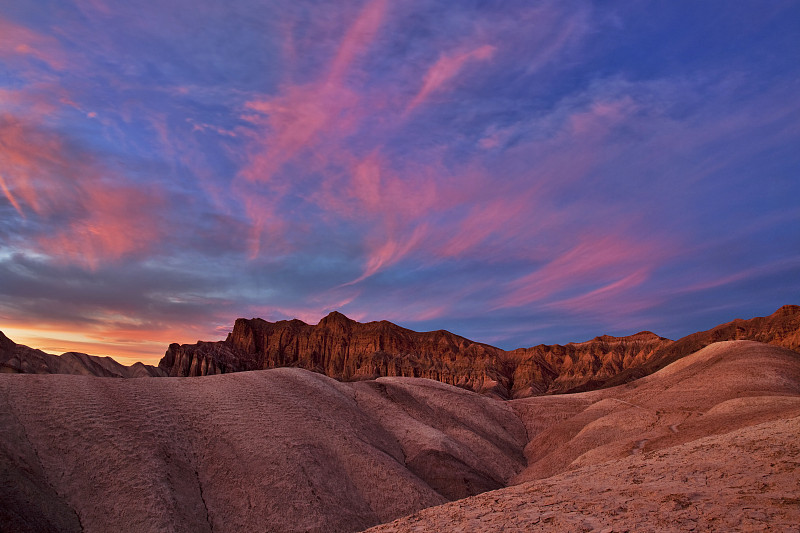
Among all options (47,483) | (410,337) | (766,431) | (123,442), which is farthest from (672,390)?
(410,337)

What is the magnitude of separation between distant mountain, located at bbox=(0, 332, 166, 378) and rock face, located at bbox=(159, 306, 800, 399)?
16.3 metres

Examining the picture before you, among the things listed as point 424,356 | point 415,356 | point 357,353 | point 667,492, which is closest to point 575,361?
point 424,356

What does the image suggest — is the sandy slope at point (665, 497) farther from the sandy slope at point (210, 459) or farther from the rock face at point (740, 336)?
the rock face at point (740, 336)

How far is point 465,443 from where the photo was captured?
40375mm

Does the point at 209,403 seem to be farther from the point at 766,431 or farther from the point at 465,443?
the point at 766,431

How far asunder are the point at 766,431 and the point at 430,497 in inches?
722

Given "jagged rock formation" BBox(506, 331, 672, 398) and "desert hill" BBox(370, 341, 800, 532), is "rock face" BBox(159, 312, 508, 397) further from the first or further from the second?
"desert hill" BBox(370, 341, 800, 532)

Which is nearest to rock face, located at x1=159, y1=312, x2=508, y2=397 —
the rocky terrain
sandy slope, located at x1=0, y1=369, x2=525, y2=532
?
the rocky terrain

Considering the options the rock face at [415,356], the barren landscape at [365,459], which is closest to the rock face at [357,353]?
the rock face at [415,356]

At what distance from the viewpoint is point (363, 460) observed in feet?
95.7

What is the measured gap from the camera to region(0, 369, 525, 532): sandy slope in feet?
68.0

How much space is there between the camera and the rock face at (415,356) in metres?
154

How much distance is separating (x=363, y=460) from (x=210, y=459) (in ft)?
29.0

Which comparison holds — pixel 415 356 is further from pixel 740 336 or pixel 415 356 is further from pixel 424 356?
pixel 740 336
